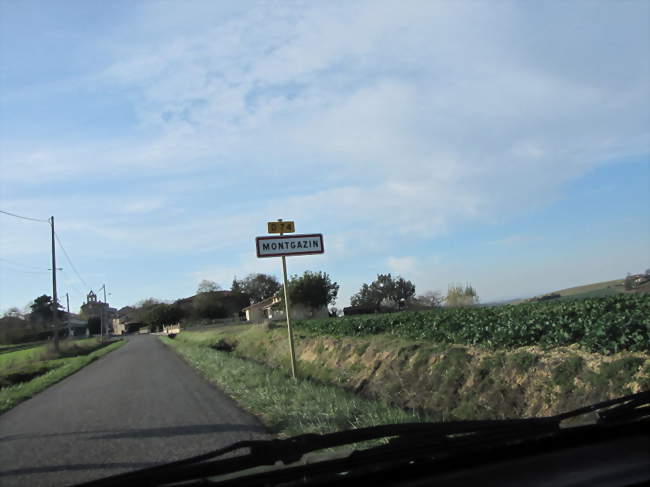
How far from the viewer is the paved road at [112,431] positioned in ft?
17.7

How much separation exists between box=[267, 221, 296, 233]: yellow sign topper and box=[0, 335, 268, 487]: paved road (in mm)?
3253

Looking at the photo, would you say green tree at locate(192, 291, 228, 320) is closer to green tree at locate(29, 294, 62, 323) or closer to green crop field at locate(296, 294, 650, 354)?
green tree at locate(29, 294, 62, 323)

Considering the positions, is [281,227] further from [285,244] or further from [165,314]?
[165,314]

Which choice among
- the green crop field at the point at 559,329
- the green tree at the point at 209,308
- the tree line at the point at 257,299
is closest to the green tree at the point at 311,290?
the tree line at the point at 257,299

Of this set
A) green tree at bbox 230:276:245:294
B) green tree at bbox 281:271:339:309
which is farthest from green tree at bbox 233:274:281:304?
green tree at bbox 281:271:339:309

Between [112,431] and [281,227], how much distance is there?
15.2 feet

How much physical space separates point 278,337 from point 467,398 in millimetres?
16998

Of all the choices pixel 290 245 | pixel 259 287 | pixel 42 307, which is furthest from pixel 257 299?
pixel 290 245

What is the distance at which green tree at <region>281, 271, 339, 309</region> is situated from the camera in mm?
59188

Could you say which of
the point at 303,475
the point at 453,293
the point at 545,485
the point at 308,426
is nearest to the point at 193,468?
the point at 303,475

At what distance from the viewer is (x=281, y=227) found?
33.0ft

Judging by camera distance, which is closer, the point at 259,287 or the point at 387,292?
the point at 387,292

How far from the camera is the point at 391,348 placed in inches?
523

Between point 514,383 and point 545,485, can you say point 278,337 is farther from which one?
point 545,485
